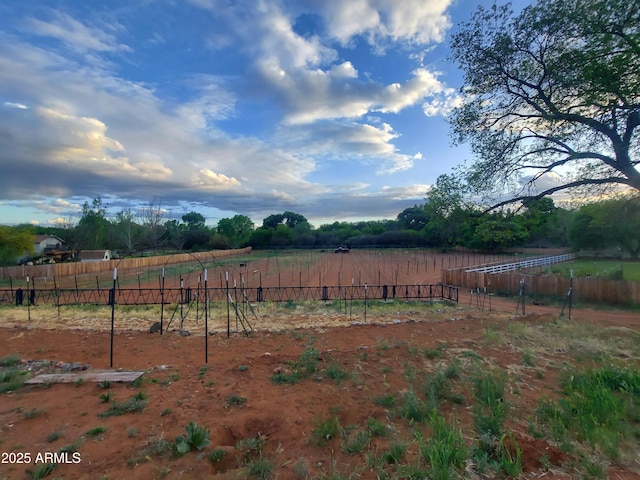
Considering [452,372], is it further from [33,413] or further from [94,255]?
[94,255]

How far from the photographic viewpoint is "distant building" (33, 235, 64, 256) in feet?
183

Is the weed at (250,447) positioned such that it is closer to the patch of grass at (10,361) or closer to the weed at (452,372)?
the weed at (452,372)

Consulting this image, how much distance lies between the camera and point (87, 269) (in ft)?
116

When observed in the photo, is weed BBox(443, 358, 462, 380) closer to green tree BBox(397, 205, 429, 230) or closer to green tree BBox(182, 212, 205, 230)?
green tree BBox(397, 205, 429, 230)

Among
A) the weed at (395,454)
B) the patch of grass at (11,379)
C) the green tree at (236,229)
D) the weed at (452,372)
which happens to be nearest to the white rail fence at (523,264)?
the weed at (452,372)

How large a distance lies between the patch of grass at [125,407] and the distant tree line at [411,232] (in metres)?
3.25

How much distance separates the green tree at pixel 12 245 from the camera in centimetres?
3353

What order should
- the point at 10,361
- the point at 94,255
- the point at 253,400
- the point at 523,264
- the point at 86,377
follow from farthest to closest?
the point at 94,255
the point at 523,264
the point at 10,361
the point at 86,377
the point at 253,400

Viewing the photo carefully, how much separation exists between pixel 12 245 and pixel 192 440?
4332 centimetres

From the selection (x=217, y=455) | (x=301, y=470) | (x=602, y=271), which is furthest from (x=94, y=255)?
(x=602, y=271)

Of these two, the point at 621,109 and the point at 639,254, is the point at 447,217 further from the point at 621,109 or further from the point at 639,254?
the point at 639,254

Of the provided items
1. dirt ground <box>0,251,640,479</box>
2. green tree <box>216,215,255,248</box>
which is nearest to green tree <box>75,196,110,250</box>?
green tree <box>216,215,255,248</box>

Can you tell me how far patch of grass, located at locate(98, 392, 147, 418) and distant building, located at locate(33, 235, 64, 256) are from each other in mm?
66560

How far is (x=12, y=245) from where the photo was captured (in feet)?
112
